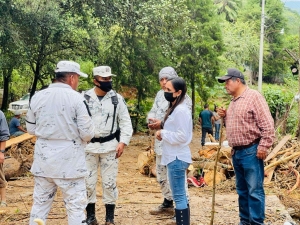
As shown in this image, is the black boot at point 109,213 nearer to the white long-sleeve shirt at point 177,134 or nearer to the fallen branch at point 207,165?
the white long-sleeve shirt at point 177,134

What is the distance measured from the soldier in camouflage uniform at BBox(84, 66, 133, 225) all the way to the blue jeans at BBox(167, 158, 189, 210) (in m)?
0.76

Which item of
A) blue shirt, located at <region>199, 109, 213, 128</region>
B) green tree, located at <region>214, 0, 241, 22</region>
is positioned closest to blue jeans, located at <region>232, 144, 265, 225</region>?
blue shirt, located at <region>199, 109, 213, 128</region>

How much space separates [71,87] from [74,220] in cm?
129

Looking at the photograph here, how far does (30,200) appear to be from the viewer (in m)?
7.36

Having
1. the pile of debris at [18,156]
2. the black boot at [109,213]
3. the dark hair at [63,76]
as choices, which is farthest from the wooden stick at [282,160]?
the dark hair at [63,76]

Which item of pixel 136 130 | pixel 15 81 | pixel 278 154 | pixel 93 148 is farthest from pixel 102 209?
pixel 15 81

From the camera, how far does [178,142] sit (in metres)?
4.52

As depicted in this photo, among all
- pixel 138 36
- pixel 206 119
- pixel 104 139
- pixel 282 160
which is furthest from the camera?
pixel 206 119

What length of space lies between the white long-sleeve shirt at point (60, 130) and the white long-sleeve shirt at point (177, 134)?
0.90m

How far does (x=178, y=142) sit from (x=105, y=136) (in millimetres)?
1005

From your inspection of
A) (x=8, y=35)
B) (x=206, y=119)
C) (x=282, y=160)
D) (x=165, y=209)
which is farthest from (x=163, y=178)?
(x=206, y=119)

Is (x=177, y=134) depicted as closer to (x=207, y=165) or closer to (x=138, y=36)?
(x=207, y=165)

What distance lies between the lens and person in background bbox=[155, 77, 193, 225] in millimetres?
4535

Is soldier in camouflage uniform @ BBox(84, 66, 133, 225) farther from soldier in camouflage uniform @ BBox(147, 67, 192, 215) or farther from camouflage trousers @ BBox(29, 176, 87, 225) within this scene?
camouflage trousers @ BBox(29, 176, 87, 225)
